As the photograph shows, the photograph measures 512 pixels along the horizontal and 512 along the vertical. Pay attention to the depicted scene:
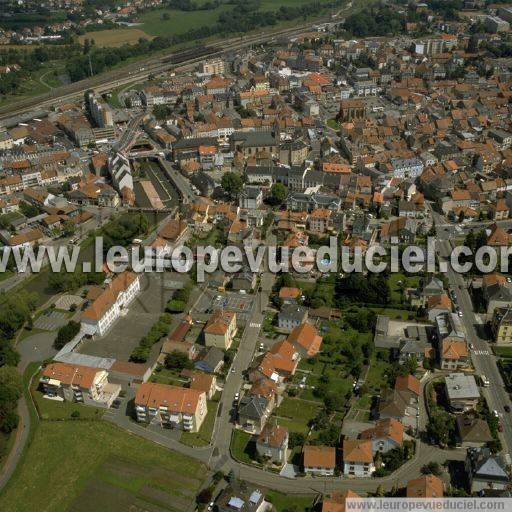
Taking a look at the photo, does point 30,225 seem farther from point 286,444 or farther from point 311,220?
point 286,444

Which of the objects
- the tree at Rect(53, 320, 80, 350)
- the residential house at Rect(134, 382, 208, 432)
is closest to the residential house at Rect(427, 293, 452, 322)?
the residential house at Rect(134, 382, 208, 432)

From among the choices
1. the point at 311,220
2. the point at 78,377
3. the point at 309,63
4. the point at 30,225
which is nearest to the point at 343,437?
the point at 78,377

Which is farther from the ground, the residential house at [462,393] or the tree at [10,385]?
the tree at [10,385]

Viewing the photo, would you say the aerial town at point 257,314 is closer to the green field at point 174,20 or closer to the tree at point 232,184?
the tree at point 232,184

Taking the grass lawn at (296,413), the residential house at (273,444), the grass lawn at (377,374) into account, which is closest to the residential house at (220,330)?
the grass lawn at (296,413)

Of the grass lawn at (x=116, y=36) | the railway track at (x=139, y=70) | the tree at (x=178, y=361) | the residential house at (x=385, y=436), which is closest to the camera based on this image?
the residential house at (x=385, y=436)

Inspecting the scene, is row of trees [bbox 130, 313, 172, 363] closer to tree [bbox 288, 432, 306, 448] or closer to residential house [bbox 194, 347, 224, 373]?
residential house [bbox 194, 347, 224, 373]
